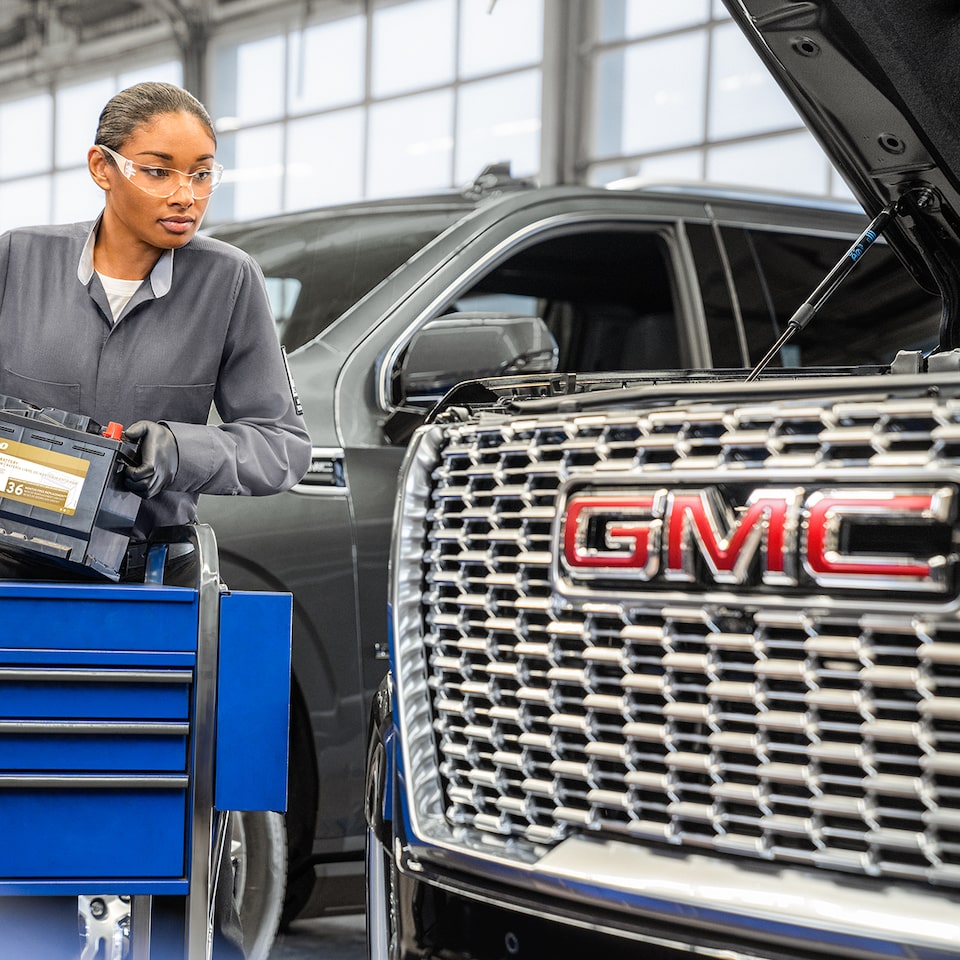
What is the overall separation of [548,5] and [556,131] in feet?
4.61

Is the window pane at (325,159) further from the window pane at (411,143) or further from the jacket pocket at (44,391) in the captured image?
the jacket pocket at (44,391)

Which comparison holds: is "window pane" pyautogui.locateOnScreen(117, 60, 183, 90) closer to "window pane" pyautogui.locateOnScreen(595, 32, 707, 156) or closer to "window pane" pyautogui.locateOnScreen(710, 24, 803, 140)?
"window pane" pyautogui.locateOnScreen(595, 32, 707, 156)

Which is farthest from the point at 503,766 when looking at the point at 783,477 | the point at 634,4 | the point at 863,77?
the point at 634,4

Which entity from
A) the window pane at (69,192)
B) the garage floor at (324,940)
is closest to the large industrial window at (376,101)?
the window pane at (69,192)

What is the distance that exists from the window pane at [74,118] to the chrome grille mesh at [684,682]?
56.9 ft

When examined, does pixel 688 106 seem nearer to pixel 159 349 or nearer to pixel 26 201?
pixel 26 201

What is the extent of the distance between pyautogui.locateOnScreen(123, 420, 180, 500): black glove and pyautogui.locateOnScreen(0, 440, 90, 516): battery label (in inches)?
3.1

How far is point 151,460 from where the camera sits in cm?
Result: 207

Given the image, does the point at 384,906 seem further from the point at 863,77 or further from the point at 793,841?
the point at 863,77

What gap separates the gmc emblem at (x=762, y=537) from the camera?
4.44 ft

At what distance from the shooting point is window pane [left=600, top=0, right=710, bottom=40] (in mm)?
13608

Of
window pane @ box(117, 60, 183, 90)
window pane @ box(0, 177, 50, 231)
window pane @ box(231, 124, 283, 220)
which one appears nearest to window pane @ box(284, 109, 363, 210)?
window pane @ box(231, 124, 283, 220)

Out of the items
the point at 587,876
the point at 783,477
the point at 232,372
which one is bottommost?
the point at 587,876

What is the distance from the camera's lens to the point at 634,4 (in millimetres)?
14281
